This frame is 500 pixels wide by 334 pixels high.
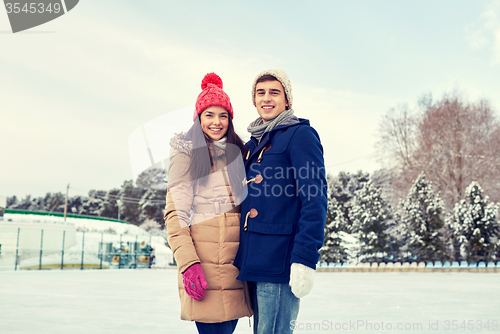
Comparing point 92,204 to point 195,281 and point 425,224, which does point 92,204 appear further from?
point 195,281

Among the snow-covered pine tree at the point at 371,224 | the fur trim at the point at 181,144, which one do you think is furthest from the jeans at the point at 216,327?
the snow-covered pine tree at the point at 371,224

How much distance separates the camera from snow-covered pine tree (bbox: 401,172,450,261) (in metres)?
21.4

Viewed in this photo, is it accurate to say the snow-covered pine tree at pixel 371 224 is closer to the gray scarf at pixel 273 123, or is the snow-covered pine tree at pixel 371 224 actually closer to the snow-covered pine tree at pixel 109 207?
the gray scarf at pixel 273 123

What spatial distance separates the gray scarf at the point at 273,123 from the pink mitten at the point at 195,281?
0.79m

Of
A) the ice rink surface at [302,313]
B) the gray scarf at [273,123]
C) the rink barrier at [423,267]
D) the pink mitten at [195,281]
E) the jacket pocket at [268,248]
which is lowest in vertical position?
the rink barrier at [423,267]

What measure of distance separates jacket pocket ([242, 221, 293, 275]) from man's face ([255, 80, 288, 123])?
25.5 inches

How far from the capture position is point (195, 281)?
2.24m

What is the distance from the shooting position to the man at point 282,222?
2.14 metres

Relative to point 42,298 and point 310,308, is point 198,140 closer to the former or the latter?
point 310,308

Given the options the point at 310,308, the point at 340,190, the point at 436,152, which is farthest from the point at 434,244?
the point at 340,190

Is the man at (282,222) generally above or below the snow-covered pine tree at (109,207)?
below

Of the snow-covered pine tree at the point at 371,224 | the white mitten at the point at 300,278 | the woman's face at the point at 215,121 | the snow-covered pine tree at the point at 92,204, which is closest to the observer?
the white mitten at the point at 300,278

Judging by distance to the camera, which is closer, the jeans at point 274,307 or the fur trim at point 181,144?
the jeans at point 274,307

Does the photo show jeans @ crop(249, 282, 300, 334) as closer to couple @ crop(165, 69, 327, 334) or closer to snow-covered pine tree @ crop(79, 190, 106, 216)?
couple @ crop(165, 69, 327, 334)
